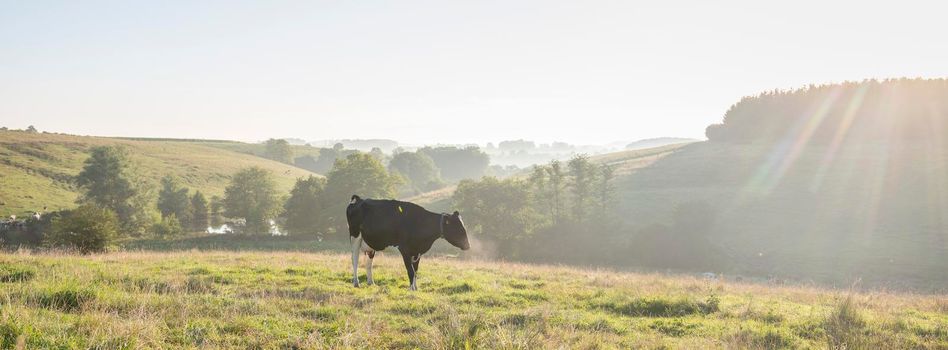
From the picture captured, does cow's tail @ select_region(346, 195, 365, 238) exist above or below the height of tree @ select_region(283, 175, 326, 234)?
above

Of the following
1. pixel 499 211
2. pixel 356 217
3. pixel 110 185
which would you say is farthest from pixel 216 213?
pixel 356 217

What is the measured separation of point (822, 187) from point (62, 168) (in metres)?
115

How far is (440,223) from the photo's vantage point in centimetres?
1339

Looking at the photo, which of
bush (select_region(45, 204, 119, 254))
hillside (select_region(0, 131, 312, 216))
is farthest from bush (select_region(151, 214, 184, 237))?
bush (select_region(45, 204, 119, 254))

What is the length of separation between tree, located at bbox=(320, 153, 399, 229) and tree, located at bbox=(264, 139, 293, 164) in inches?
4161

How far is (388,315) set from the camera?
8344 millimetres

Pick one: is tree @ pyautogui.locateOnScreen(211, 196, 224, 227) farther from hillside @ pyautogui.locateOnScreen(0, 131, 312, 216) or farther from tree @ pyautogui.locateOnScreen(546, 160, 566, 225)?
Result: tree @ pyautogui.locateOnScreen(546, 160, 566, 225)

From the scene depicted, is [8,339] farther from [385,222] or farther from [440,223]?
[440,223]

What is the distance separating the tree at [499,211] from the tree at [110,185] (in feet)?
131

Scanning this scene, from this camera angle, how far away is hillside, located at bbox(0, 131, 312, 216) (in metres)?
60.6

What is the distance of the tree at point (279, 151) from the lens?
508 ft

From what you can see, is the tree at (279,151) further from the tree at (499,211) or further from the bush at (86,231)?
the bush at (86,231)

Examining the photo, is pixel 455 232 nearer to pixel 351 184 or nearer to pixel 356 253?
pixel 356 253

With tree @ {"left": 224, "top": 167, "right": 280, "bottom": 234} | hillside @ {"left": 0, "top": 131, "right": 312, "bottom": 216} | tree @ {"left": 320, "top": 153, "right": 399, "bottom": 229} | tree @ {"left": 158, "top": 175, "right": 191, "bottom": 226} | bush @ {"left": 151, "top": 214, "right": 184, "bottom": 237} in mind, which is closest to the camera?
bush @ {"left": 151, "top": 214, "right": 184, "bottom": 237}
